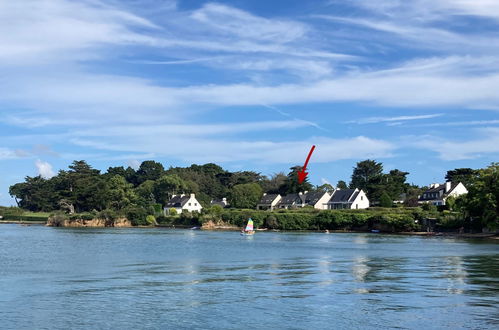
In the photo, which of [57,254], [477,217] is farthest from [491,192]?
[57,254]

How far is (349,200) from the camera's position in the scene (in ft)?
490

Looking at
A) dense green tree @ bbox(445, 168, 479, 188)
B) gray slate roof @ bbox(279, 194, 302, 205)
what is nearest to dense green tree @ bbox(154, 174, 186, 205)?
gray slate roof @ bbox(279, 194, 302, 205)

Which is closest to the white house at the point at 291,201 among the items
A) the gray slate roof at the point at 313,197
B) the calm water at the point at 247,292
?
the gray slate roof at the point at 313,197

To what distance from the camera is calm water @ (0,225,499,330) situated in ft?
86.9

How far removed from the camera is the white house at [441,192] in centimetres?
14112

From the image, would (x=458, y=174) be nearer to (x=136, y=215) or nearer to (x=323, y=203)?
(x=323, y=203)

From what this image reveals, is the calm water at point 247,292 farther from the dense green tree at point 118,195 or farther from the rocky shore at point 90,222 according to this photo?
the dense green tree at point 118,195

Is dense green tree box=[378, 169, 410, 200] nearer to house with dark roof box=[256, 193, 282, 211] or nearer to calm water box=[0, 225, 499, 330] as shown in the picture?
house with dark roof box=[256, 193, 282, 211]

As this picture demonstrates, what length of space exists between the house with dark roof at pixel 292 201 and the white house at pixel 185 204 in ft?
80.1

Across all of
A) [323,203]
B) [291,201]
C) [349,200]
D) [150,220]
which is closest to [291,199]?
[291,201]

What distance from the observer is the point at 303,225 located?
13312 cm

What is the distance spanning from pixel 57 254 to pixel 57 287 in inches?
1057

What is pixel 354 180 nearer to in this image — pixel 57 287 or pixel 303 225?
pixel 303 225

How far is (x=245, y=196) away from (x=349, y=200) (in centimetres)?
3696
